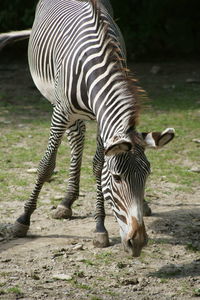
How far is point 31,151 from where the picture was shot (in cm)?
909

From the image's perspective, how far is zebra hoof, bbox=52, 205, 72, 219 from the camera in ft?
21.9

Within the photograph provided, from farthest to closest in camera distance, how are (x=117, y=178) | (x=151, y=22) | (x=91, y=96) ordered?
(x=151, y=22)
(x=91, y=96)
(x=117, y=178)

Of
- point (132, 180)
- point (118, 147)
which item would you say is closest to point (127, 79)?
point (118, 147)

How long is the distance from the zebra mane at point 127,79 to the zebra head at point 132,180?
0.20 metres

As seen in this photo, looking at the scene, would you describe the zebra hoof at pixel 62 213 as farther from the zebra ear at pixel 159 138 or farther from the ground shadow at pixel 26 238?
the zebra ear at pixel 159 138

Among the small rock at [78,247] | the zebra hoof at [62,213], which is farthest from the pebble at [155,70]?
the small rock at [78,247]


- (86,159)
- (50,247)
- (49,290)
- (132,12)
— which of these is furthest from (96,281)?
(132,12)

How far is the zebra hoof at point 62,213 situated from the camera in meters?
6.68

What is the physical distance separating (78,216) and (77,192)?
311 mm

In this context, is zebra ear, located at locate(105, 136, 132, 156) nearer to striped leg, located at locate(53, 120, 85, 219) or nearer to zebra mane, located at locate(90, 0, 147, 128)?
zebra mane, located at locate(90, 0, 147, 128)

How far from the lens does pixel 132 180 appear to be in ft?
15.3

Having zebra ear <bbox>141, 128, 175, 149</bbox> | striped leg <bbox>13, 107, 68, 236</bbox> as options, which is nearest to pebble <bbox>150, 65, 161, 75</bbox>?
striped leg <bbox>13, 107, 68, 236</bbox>

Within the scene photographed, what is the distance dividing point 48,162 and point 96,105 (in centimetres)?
126

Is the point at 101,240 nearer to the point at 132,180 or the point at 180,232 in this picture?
the point at 180,232
